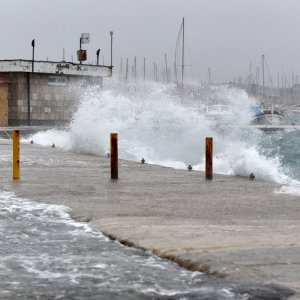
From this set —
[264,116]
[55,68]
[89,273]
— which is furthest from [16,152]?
[264,116]

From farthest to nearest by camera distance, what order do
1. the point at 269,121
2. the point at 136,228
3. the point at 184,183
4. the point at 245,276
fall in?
the point at 269,121
the point at 184,183
the point at 136,228
the point at 245,276

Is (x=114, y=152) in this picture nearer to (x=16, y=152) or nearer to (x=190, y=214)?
(x=16, y=152)

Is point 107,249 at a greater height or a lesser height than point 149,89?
lesser

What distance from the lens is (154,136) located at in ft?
121

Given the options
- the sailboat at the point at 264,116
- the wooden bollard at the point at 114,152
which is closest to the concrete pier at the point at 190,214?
the wooden bollard at the point at 114,152

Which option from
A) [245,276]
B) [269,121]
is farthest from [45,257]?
[269,121]

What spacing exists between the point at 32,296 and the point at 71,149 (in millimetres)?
20668

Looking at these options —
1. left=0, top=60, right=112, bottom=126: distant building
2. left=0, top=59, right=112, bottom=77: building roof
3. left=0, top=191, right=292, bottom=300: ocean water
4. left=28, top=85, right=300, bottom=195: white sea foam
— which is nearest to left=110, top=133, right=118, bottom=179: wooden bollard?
left=28, top=85, right=300, bottom=195: white sea foam

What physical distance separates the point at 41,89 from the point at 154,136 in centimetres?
1838

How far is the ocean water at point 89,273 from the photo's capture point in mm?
4750

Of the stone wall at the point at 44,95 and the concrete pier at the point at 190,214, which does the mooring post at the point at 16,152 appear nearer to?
the concrete pier at the point at 190,214

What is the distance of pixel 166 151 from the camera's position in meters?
30.2

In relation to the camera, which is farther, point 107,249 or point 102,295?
point 107,249

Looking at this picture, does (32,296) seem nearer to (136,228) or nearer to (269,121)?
(136,228)
